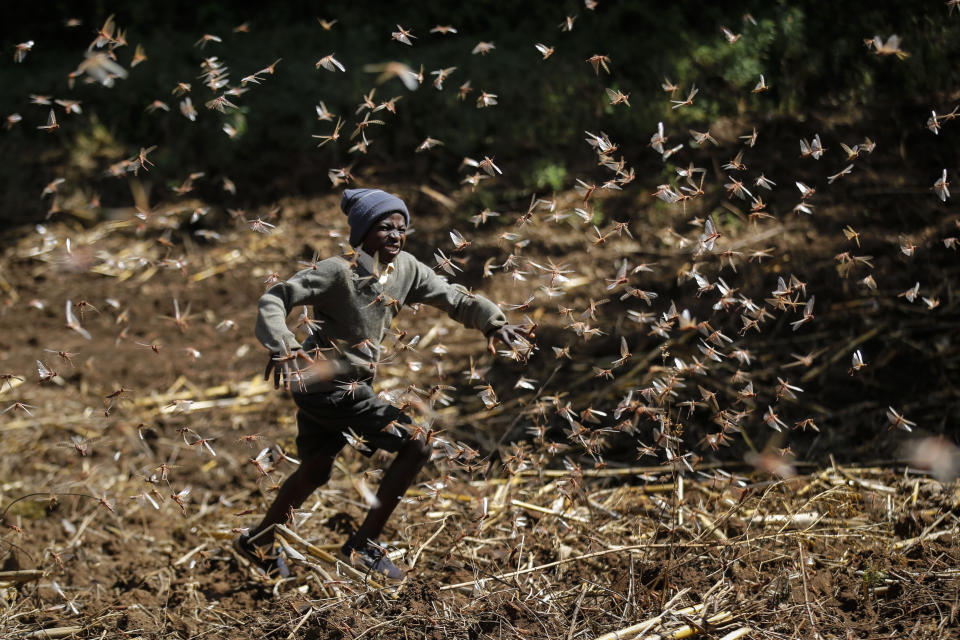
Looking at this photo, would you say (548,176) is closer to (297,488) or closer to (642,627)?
(297,488)

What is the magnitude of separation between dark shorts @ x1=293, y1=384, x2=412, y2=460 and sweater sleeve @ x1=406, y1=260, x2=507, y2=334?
1.40ft

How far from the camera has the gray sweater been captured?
2971 millimetres

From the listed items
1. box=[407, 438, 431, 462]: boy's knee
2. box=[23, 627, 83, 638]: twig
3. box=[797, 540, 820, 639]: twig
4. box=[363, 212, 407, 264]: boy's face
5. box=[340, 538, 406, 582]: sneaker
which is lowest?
box=[23, 627, 83, 638]: twig

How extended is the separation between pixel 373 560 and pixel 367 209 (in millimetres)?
1415

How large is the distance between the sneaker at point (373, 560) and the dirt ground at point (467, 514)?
2.2 inches

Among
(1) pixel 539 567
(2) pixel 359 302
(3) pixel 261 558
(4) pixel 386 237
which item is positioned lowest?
(3) pixel 261 558

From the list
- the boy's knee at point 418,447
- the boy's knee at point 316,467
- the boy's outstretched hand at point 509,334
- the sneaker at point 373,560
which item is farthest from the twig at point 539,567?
the boy's outstretched hand at point 509,334

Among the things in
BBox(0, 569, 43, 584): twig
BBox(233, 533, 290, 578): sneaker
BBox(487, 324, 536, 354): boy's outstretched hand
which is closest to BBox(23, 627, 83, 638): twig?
BBox(0, 569, 43, 584): twig

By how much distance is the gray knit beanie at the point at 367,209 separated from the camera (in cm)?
303

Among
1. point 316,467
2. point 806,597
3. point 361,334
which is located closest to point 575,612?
point 806,597

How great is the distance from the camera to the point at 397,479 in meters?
3.25

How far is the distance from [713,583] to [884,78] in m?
4.96

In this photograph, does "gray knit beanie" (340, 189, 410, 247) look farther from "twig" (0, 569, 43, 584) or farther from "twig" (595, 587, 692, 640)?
"twig" (0, 569, 43, 584)

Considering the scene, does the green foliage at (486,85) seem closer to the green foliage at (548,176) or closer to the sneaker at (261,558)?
the green foliage at (548,176)
